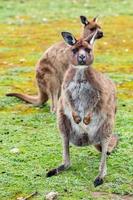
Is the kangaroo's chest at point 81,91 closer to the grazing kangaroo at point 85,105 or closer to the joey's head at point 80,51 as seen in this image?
the grazing kangaroo at point 85,105

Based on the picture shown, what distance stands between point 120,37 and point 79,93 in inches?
439

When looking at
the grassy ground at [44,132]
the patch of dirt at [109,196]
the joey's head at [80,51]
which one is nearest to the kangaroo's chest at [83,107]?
the joey's head at [80,51]

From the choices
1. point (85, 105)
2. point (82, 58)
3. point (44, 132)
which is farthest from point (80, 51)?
point (44, 132)

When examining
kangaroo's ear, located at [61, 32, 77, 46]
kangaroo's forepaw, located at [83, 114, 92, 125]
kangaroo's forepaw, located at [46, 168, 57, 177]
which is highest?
kangaroo's ear, located at [61, 32, 77, 46]

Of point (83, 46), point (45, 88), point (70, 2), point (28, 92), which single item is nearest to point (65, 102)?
point (83, 46)

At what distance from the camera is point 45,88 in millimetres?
9320

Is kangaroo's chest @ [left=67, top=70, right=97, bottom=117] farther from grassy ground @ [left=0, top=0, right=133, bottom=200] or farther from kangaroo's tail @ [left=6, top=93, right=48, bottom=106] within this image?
kangaroo's tail @ [left=6, top=93, right=48, bottom=106]

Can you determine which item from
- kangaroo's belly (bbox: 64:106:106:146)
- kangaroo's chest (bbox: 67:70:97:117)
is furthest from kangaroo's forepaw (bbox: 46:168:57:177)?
kangaroo's chest (bbox: 67:70:97:117)

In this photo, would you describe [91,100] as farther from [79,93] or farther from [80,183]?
[80,183]

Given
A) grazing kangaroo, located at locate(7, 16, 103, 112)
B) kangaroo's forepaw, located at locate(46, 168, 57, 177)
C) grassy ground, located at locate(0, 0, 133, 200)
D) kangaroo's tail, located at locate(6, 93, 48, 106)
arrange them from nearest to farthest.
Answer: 1. grassy ground, located at locate(0, 0, 133, 200)
2. kangaroo's forepaw, located at locate(46, 168, 57, 177)
3. grazing kangaroo, located at locate(7, 16, 103, 112)
4. kangaroo's tail, located at locate(6, 93, 48, 106)

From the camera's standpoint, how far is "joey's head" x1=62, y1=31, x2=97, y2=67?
6078mm

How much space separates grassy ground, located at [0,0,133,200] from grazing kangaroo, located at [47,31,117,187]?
0.22 m

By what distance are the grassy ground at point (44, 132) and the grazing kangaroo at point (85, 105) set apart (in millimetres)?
216

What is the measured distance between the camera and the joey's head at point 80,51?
6.08 m
